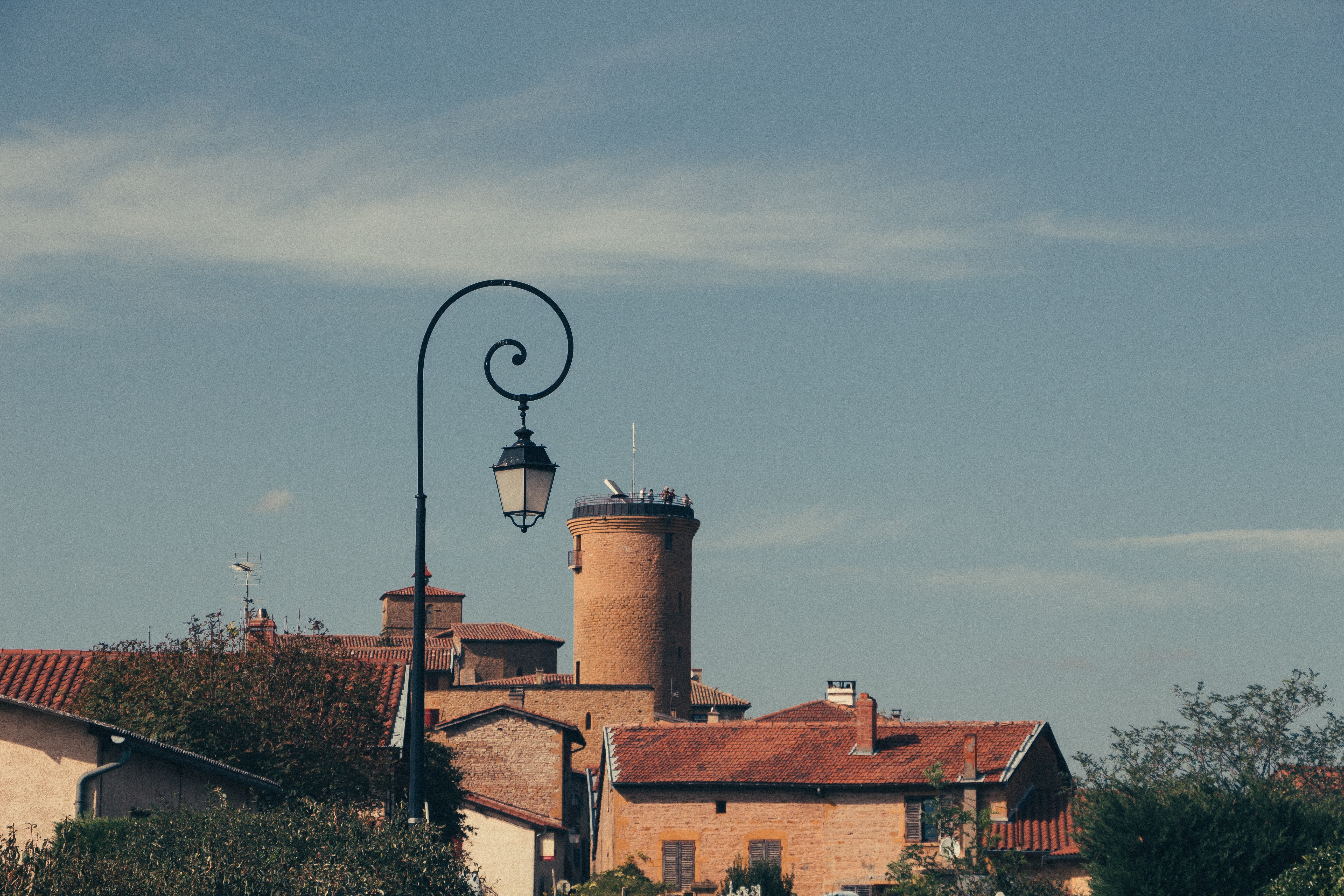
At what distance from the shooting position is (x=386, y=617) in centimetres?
9806

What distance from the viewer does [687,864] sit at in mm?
47625

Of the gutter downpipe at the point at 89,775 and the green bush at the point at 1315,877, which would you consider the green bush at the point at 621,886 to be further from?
the gutter downpipe at the point at 89,775

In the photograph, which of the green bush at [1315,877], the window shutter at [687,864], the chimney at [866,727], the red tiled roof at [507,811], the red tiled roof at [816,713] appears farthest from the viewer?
the red tiled roof at [816,713]

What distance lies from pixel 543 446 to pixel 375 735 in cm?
1743

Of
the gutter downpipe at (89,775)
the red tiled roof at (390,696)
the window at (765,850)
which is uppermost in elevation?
the red tiled roof at (390,696)

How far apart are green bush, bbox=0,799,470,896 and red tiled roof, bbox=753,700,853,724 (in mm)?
56311

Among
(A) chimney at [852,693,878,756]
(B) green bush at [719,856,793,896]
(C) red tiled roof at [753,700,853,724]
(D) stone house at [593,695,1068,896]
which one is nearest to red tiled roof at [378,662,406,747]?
(B) green bush at [719,856,793,896]

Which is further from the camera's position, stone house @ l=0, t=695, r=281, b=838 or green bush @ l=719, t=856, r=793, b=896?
green bush @ l=719, t=856, r=793, b=896

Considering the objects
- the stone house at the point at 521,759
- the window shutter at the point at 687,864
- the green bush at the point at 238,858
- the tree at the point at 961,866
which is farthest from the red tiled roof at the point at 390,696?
the stone house at the point at 521,759

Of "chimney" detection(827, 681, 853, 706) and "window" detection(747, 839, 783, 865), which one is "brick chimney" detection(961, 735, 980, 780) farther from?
"chimney" detection(827, 681, 853, 706)

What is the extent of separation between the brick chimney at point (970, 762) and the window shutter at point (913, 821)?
168 centimetres

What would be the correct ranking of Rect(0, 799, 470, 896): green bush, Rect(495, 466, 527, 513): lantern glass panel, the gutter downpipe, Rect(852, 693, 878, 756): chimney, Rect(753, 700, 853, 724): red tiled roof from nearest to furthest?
Rect(0, 799, 470, 896): green bush → Rect(495, 466, 527, 513): lantern glass panel → the gutter downpipe → Rect(852, 693, 878, 756): chimney → Rect(753, 700, 853, 724): red tiled roof

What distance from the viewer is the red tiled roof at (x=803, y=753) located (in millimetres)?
47688

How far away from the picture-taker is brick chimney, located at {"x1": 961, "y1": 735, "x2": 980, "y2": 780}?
153 feet
